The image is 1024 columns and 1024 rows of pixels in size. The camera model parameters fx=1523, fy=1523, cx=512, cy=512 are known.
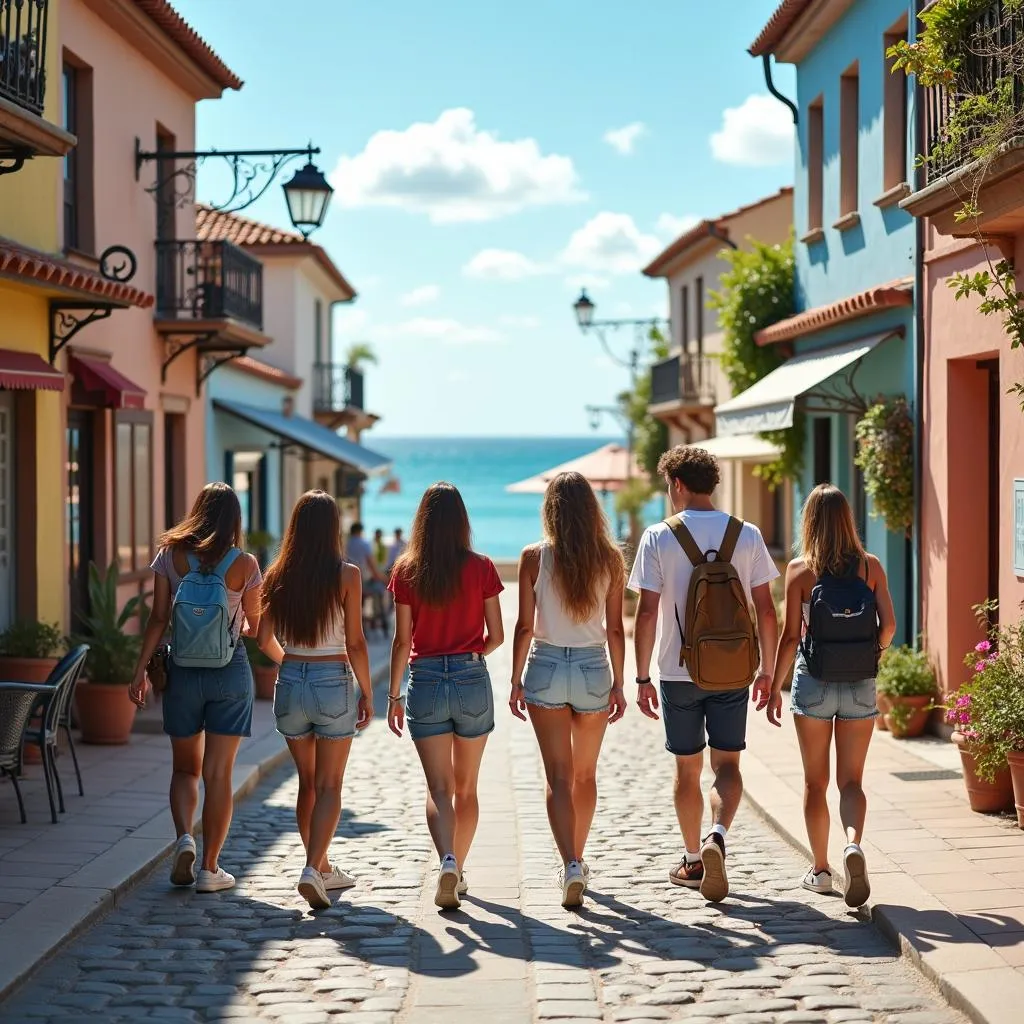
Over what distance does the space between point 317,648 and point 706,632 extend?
167 centimetres

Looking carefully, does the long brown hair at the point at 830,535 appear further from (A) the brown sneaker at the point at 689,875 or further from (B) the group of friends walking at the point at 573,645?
(A) the brown sneaker at the point at 689,875

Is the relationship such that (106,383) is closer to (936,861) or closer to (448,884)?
(448,884)

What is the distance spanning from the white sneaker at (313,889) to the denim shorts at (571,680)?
1185mm

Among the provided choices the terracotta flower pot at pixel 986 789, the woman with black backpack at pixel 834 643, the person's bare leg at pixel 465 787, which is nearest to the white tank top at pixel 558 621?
the person's bare leg at pixel 465 787

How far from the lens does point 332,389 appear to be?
31484 millimetres

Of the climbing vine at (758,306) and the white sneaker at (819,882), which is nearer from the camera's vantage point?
the white sneaker at (819,882)

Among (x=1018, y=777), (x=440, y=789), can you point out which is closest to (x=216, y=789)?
(x=440, y=789)

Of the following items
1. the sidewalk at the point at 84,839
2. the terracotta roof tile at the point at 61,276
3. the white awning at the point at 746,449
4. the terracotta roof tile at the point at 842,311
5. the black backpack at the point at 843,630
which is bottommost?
the sidewalk at the point at 84,839

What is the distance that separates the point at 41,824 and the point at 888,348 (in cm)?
812

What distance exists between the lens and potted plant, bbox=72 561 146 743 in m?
11.0

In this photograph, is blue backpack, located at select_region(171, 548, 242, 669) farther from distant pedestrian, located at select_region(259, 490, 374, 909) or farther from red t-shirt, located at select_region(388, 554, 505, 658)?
red t-shirt, located at select_region(388, 554, 505, 658)

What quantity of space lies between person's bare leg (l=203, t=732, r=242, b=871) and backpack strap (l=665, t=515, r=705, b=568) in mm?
2173

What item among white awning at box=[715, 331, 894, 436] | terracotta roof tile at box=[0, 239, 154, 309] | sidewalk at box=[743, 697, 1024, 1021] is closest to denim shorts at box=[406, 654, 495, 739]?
sidewalk at box=[743, 697, 1024, 1021]

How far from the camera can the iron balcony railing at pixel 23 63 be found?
8336 millimetres
